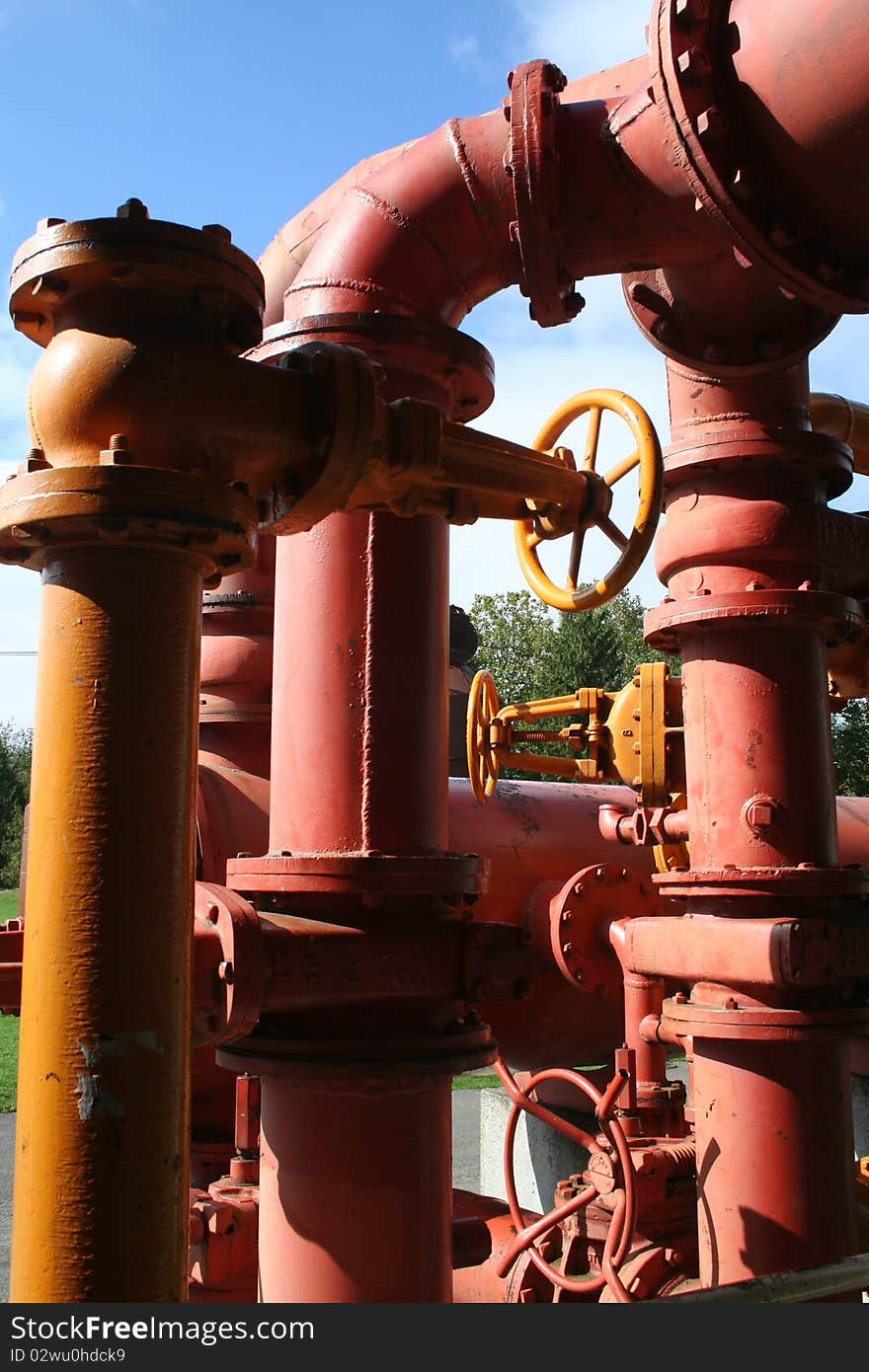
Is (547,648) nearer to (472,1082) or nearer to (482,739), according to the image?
(472,1082)

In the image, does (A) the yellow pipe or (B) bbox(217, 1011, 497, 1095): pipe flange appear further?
(A) the yellow pipe

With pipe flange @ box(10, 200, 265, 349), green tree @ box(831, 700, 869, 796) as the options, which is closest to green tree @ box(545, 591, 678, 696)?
green tree @ box(831, 700, 869, 796)

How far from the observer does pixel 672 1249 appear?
10.9ft

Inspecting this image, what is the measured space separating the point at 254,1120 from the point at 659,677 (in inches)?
66.8

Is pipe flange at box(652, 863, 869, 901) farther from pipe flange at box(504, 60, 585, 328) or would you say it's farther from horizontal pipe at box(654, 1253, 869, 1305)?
pipe flange at box(504, 60, 585, 328)

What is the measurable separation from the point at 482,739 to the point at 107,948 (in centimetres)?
297

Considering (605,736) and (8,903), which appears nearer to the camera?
(605,736)

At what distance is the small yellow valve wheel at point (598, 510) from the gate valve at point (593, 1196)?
1.37m

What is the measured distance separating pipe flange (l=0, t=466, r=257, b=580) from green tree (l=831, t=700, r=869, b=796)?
1998cm

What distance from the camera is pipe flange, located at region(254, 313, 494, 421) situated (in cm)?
226

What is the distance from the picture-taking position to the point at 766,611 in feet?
9.26

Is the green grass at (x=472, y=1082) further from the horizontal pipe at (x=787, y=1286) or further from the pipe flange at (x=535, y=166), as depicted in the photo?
the pipe flange at (x=535, y=166)

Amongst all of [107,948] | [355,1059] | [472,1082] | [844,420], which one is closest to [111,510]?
[107,948]

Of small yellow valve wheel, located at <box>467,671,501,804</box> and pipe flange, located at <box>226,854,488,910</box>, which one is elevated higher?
small yellow valve wheel, located at <box>467,671,501,804</box>
